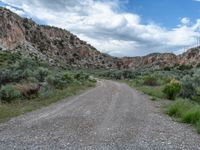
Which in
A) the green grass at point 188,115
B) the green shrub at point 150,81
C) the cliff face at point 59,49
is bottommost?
the green grass at point 188,115

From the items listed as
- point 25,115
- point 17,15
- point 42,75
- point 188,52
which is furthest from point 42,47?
point 25,115

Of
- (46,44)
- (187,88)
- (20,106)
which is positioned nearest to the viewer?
(20,106)

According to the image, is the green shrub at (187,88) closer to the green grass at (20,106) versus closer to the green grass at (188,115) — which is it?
the green grass at (188,115)

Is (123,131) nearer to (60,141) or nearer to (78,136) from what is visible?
(78,136)

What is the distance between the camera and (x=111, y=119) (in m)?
13.7

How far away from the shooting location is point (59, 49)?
119 m

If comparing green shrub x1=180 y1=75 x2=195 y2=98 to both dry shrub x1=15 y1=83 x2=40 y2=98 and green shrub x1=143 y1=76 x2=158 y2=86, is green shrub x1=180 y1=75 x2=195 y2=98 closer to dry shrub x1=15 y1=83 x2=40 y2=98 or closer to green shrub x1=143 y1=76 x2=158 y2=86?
dry shrub x1=15 y1=83 x2=40 y2=98

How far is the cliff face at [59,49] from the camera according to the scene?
9594cm

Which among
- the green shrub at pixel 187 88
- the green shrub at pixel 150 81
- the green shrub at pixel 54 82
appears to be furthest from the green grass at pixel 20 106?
the green shrub at pixel 150 81

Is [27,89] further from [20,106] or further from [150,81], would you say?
[150,81]

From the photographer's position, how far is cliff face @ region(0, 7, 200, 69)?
95938mm

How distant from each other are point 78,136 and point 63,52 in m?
112

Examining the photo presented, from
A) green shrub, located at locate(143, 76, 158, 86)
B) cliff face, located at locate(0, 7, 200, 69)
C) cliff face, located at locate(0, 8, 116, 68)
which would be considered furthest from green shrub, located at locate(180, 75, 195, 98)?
cliff face, located at locate(0, 8, 116, 68)

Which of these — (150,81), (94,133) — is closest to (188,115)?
(94,133)
